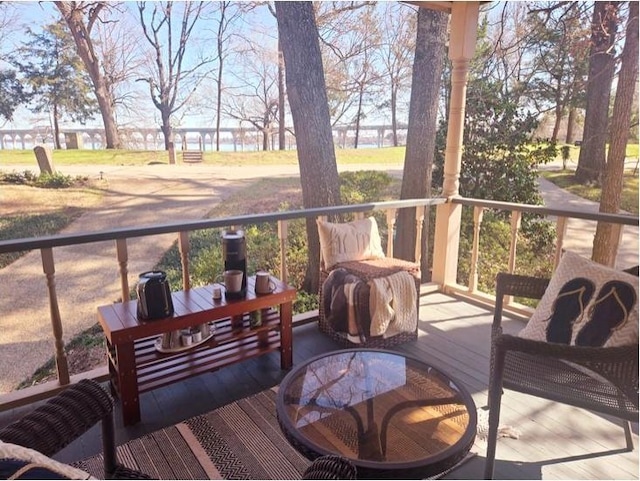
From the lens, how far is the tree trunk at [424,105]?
451 centimetres

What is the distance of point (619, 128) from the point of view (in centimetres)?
474

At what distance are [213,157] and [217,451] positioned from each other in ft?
25.4

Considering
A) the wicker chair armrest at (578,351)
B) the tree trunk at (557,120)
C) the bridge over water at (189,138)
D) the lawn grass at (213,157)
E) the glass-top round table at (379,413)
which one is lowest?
the glass-top round table at (379,413)

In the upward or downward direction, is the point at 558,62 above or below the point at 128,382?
above

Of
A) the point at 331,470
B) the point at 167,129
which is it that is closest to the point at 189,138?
the point at 167,129

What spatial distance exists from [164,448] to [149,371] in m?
0.43

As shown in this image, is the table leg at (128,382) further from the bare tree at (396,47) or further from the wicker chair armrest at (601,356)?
the bare tree at (396,47)

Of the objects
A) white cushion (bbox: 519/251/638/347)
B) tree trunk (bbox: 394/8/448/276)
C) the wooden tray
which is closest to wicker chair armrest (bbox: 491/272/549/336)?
white cushion (bbox: 519/251/638/347)

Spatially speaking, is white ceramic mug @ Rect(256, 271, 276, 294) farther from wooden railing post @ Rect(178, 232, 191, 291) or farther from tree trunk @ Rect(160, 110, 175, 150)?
tree trunk @ Rect(160, 110, 175, 150)

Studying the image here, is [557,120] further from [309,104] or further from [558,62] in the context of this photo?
[309,104]

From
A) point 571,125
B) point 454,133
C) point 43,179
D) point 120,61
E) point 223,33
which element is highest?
point 223,33

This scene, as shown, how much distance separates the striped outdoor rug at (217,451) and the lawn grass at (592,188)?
6.13 m

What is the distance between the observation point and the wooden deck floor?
1.62 metres

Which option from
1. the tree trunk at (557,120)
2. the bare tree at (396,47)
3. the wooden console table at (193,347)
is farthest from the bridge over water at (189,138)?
the wooden console table at (193,347)
